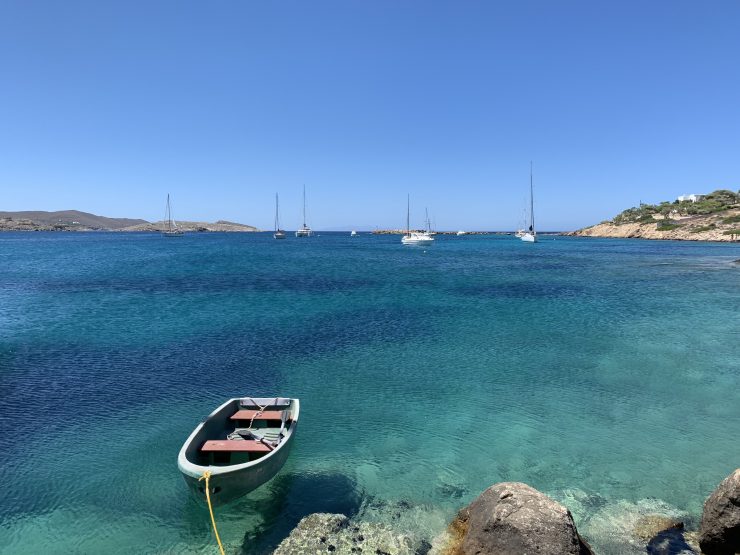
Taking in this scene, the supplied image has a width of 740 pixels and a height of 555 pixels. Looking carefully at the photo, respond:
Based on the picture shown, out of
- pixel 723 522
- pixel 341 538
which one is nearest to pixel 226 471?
pixel 341 538

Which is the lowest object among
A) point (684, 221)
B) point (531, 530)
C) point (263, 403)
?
point (263, 403)

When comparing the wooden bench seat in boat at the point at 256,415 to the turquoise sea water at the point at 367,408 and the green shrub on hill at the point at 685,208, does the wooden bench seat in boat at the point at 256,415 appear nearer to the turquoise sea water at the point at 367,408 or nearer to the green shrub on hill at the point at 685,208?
the turquoise sea water at the point at 367,408

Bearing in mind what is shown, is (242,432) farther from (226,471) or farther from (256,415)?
(226,471)

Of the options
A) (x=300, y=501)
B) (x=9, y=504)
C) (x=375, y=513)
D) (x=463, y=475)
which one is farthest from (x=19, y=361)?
(x=463, y=475)

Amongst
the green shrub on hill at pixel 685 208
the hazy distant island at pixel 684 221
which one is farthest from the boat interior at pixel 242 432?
the green shrub on hill at pixel 685 208

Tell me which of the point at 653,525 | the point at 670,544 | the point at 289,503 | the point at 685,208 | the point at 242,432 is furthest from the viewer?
the point at 685,208

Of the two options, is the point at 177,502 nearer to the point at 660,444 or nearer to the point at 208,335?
the point at 660,444

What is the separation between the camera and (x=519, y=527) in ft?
25.1

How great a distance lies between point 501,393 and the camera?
17.3 m

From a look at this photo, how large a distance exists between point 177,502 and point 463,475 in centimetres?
720

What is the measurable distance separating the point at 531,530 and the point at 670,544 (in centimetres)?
380

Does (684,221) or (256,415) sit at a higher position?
(684,221)

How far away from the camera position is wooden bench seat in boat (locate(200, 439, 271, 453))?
1072cm

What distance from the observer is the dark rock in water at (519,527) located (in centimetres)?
748
